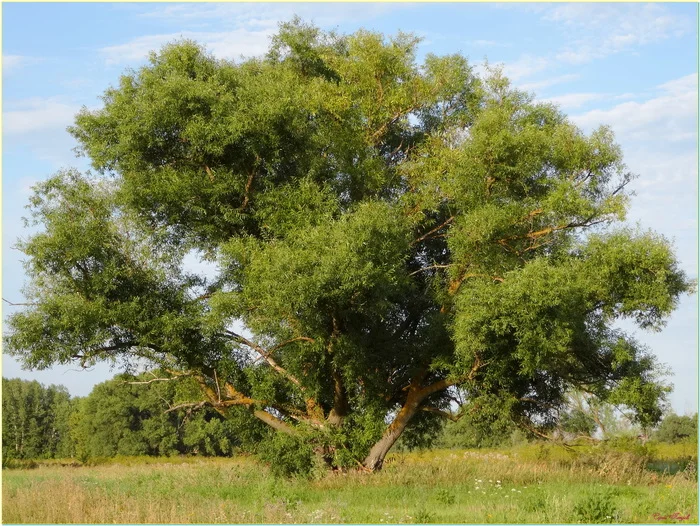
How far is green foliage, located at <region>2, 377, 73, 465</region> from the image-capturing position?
87.6 meters

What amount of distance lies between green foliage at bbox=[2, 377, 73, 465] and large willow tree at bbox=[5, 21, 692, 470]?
69.7 m

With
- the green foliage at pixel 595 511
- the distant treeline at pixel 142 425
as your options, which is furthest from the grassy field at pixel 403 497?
the distant treeline at pixel 142 425

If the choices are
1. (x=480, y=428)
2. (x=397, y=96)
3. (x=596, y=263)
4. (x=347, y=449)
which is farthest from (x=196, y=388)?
(x=596, y=263)

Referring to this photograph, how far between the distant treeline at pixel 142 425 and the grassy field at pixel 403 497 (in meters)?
1.57

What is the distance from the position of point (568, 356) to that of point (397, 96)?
10161 millimetres

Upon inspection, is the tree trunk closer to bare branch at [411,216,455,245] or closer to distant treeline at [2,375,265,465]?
bare branch at [411,216,455,245]

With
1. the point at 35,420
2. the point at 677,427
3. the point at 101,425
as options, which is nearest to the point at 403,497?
the point at 677,427

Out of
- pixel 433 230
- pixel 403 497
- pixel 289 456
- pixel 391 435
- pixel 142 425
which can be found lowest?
pixel 403 497

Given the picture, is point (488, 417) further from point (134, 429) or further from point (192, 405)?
point (134, 429)

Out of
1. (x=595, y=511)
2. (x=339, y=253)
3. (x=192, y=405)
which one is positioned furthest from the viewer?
(x=192, y=405)

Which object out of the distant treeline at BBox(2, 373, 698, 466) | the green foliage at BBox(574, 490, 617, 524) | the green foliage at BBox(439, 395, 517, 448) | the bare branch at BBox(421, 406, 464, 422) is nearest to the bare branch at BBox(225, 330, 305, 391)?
the distant treeline at BBox(2, 373, 698, 466)

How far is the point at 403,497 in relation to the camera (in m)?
18.1

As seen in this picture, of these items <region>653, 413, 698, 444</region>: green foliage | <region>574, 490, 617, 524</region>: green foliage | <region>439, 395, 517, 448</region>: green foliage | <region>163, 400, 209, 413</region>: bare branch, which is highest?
<region>163, 400, 209, 413</region>: bare branch

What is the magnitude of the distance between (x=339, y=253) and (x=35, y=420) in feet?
274
